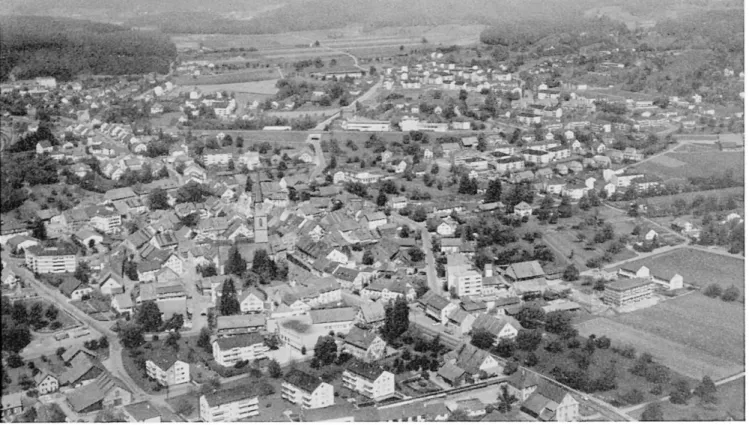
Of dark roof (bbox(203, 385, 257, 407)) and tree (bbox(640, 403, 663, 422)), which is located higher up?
dark roof (bbox(203, 385, 257, 407))

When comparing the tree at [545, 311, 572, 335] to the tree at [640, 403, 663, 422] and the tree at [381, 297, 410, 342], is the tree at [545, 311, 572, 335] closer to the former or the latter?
the tree at [381, 297, 410, 342]

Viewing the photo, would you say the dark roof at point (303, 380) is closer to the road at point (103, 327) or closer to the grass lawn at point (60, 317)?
the road at point (103, 327)

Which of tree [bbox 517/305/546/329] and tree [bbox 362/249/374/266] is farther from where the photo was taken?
tree [bbox 362/249/374/266]

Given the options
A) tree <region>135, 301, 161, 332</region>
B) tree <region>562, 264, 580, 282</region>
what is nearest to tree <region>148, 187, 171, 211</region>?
tree <region>135, 301, 161, 332</region>

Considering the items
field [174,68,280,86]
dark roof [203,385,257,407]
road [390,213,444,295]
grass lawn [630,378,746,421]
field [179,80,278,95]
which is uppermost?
field [174,68,280,86]

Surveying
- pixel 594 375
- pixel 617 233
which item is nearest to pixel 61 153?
pixel 617 233

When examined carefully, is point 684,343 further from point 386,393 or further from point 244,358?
point 244,358
